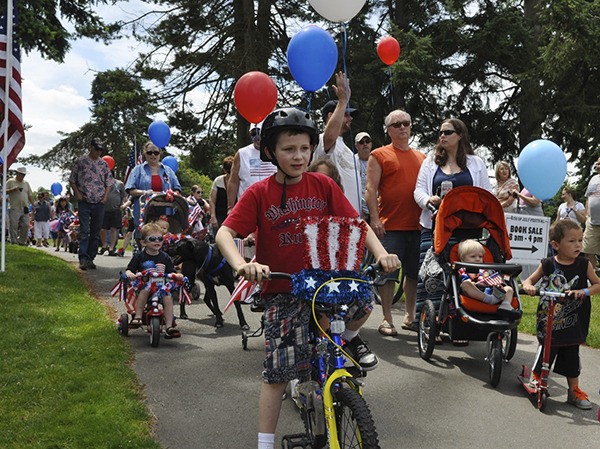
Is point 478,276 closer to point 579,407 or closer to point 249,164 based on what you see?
point 579,407

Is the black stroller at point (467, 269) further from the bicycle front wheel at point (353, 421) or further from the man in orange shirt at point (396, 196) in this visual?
the bicycle front wheel at point (353, 421)

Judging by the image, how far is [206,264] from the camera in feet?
22.9

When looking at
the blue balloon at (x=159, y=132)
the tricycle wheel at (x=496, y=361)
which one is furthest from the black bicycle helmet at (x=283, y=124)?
the blue balloon at (x=159, y=132)

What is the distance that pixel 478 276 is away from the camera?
17.4 feet

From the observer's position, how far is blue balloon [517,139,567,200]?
7.75 metres

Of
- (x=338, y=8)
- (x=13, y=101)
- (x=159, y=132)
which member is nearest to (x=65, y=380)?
(x=338, y=8)

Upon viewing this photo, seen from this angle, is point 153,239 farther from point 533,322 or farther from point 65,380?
point 533,322

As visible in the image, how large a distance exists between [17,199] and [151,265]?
491 inches

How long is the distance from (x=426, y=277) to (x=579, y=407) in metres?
1.76

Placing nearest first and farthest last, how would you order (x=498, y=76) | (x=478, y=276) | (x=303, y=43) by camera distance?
(x=478, y=276) → (x=303, y=43) → (x=498, y=76)

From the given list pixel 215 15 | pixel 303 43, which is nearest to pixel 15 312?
pixel 303 43

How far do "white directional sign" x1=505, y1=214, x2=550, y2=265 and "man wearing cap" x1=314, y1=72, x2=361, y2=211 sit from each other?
2530mm

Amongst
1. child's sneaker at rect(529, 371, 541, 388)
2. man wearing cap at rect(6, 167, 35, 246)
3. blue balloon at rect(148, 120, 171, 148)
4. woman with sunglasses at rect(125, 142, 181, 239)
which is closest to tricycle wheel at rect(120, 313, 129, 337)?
woman with sunglasses at rect(125, 142, 181, 239)

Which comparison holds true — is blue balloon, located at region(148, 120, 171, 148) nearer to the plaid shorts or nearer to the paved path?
the paved path
